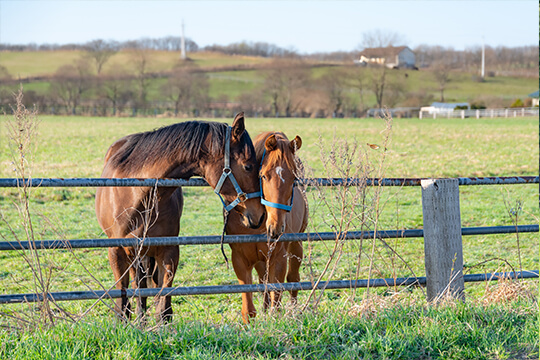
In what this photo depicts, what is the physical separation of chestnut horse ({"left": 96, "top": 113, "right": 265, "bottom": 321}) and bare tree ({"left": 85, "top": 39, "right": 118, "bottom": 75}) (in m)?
86.3

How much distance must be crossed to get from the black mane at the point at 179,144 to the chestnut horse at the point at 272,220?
32cm

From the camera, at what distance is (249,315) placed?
4238 millimetres

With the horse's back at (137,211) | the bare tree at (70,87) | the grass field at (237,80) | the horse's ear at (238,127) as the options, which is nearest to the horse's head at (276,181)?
the horse's ear at (238,127)

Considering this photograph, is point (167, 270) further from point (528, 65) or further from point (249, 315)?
point (528, 65)

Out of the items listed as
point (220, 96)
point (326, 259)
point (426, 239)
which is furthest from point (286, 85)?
point (426, 239)

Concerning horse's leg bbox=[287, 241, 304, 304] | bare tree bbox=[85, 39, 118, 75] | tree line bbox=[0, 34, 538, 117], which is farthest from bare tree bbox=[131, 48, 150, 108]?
horse's leg bbox=[287, 241, 304, 304]

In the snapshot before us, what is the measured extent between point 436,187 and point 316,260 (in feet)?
13.5

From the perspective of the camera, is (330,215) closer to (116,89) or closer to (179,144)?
(179,144)

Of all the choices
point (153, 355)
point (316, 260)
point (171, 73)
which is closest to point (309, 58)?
point (171, 73)

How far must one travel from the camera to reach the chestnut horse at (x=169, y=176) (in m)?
3.94

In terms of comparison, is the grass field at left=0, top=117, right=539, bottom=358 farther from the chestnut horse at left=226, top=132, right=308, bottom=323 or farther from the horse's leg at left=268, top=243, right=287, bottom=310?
the horse's leg at left=268, top=243, right=287, bottom=310

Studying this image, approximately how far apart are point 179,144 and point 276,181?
3.24 ft

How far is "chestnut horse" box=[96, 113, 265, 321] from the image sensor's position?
394 centimetres

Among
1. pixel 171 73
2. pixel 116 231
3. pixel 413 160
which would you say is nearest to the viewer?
pixel 116 231
